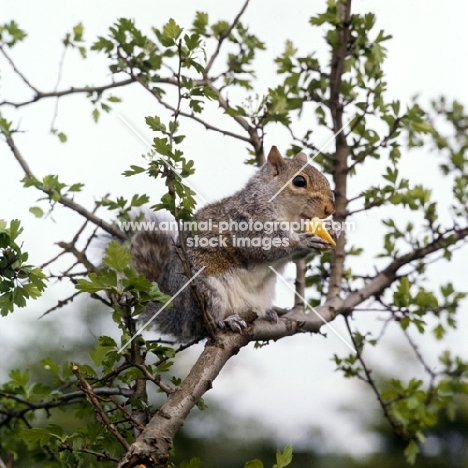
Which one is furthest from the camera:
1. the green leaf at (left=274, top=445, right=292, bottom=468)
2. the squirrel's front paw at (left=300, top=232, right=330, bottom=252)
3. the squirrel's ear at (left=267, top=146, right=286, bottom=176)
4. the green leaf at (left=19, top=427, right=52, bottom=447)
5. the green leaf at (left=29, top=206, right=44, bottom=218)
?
the squirrel's ear at (left=267, top=146, right=286, bottom=176)

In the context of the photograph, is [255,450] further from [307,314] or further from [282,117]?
[282,117]

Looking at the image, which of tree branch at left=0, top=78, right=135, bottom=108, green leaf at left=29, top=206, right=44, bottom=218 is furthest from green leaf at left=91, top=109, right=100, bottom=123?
green leaf at left=29, top=206, right=44, bottom=218

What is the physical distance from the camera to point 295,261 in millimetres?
1981

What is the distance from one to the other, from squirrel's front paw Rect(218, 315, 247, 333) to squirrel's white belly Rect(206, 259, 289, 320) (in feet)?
0.51

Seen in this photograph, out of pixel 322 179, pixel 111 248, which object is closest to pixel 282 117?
pixel 322 179

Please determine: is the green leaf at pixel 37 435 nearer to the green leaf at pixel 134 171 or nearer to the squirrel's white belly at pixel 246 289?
the green leaf at pixel 134 171

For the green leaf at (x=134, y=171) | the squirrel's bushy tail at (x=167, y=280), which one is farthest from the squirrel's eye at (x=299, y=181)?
the green leaf at (x=134, y=171)

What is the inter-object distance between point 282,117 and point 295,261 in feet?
1.35

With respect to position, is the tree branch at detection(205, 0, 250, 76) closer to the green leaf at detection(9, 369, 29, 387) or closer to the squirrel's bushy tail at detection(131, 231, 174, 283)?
the squirrel's bushy tail at detection(131, 231, 174, 283)

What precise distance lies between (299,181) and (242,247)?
28cm

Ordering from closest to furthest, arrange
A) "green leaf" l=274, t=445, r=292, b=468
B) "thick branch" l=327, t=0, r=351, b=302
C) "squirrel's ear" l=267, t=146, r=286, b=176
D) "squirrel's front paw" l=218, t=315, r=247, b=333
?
"green leaf" l=274, t=445, r=292, b=468 → "squirrel's front paw" l=218, t=315, r=247, b=333 → "thick branch" l=327, t=0, r=351, b=302 → "squirrel's ear" l=267, t=146, r=286, b=176

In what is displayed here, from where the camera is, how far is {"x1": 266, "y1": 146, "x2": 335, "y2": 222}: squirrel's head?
6.55ft

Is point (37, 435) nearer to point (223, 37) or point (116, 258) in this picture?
point (116, 258)

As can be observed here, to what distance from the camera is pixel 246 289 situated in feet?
6.27
